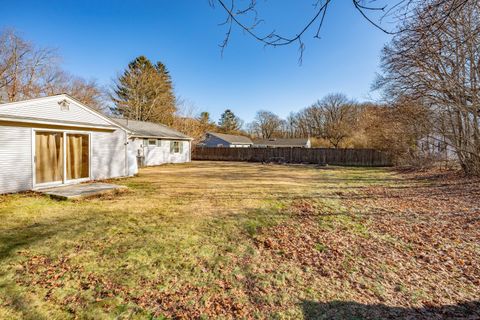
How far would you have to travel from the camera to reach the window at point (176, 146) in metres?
21.4

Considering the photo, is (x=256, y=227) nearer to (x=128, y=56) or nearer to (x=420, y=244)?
(x=420, y=244)

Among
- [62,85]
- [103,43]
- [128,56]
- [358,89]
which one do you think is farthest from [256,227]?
[128,56]

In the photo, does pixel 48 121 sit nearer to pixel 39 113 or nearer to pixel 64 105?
pixel 39 113

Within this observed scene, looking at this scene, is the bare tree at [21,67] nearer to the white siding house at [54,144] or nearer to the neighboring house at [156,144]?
the neighboring house at [156,144]

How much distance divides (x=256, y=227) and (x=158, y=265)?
2224mm

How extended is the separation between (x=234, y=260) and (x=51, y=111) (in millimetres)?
8639

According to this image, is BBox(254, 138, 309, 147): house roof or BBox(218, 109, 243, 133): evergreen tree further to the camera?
BBox(218, 109, 243, 133): evergreen tree

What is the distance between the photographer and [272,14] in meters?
2.87

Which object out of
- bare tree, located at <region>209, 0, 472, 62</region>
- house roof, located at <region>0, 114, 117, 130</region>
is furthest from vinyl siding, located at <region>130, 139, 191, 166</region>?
bare tree, located at <region>209, 0, 472, 62</region>

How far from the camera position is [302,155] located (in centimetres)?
2402

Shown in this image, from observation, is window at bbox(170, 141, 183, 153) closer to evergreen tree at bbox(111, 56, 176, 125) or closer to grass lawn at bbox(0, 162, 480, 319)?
evergreen tree at bbox(111, 56, 176, 125)

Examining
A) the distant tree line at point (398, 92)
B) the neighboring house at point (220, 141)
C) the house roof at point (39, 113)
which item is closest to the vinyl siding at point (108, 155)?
the house roof at point (39, 113)

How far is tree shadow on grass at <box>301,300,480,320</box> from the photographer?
8.50 feet

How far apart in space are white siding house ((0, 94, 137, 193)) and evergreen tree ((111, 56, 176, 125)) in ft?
65.7
